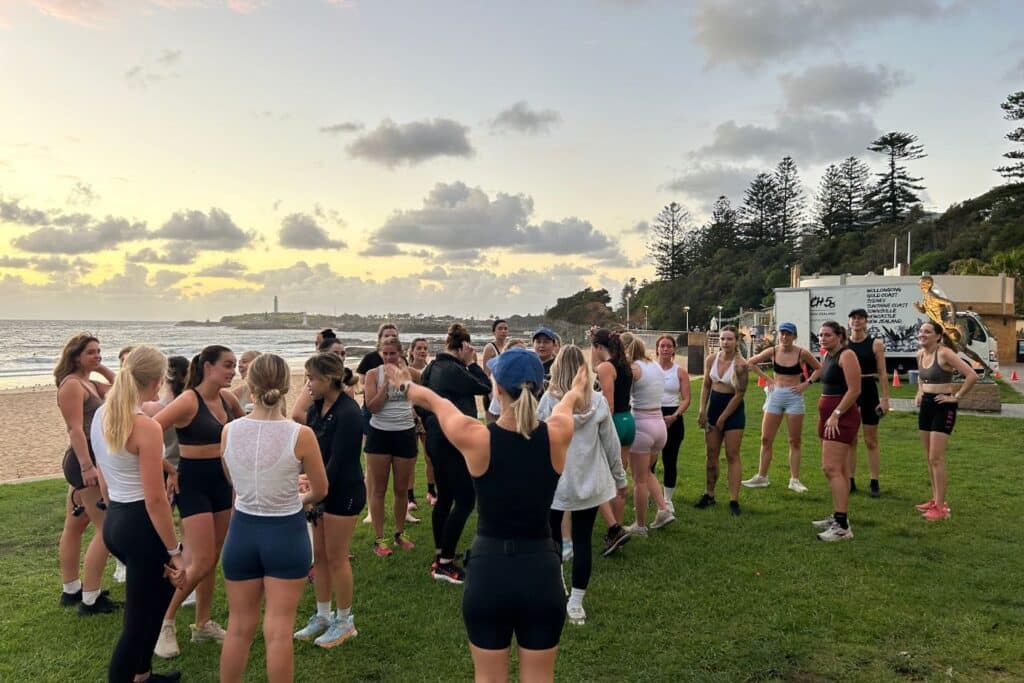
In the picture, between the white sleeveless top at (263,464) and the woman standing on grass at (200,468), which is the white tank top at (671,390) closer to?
the woman standing on grass at (200,468)

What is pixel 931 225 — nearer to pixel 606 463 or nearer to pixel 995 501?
pixel 995 501

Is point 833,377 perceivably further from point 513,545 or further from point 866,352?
point 513,545

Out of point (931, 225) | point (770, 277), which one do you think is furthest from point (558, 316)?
point (931, 225)

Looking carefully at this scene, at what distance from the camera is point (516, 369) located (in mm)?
2398

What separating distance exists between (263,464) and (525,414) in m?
1.22

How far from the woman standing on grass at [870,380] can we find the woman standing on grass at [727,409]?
49.1 inches

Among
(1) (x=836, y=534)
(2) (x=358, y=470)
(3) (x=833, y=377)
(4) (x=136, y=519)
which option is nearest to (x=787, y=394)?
(3) (x=833, y=377)

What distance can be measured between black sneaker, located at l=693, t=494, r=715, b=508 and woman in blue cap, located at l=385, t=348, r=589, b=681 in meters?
4.45

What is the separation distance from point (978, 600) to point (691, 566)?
188 cm

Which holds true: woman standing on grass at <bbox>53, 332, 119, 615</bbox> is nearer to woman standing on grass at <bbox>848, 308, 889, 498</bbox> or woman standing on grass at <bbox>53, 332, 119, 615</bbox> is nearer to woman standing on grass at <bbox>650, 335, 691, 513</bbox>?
woman standing on grass at <bbox>650, 335, 691, 513</bbox>

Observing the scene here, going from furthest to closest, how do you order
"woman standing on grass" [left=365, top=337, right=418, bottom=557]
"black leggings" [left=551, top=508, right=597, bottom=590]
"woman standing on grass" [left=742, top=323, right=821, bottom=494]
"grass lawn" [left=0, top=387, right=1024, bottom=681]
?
1. "woman standing on grass" [left=742, top=323, right=821, bottom=494]
2. "woman standing on grass" [left=365, top=337, right=418, bottom=557]
3. "black leggings" [left=551, top=508, right=597, bottom=590]
4. "grass lawn" [left=0, top=387, right=1024, bottom=681]

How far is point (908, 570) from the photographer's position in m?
4.71

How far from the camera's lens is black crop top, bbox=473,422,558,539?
7.38ft

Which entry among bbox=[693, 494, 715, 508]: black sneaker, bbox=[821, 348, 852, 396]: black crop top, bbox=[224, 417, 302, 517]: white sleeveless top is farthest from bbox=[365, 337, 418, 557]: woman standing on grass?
bbox=[821, 348, 852, 396]: black crop top
